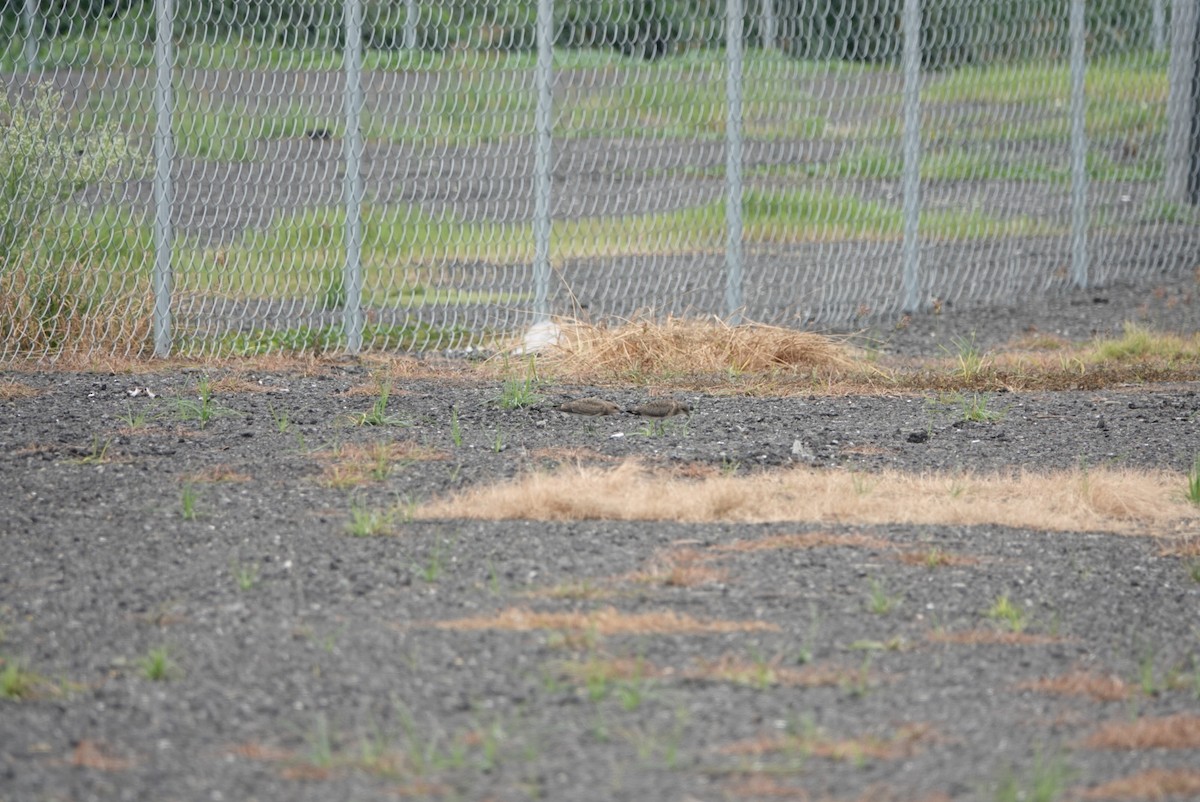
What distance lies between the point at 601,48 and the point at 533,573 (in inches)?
196

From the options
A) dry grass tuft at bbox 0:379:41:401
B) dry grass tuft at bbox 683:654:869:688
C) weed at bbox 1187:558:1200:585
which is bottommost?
dry grass tuft at bbox 0:379:41:401

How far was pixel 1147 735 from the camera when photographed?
126 inches

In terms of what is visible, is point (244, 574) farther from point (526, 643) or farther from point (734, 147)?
point (734, 147)

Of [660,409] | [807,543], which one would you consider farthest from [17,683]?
[660,409]

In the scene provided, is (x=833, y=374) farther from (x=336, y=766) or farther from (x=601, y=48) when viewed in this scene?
(x=336, y=766)

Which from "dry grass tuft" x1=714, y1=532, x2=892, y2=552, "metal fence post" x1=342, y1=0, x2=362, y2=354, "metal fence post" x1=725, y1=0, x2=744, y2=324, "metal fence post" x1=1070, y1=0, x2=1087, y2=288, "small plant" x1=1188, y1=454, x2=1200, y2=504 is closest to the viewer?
"dry grass tuft" x1=714, y1=532, x2=892, y2=552

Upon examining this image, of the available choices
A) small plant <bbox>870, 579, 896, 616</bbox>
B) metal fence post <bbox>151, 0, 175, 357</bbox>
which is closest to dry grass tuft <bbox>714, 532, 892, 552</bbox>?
small plant <bbox>870, 579, 896, 616</bbox>

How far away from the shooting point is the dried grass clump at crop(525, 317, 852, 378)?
7340mm

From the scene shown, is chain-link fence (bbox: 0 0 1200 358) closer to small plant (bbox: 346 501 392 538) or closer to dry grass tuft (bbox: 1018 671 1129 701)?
small plant (bbox: 346 501 392 538)

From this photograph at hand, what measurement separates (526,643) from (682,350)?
3913 mm

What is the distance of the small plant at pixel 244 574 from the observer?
3.99 m

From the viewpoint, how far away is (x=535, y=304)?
8258mm

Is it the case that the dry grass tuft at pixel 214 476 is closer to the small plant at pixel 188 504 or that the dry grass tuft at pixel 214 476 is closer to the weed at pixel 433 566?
the small plant at pixel 188 504

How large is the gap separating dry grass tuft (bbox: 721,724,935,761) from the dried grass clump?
13.5ft
